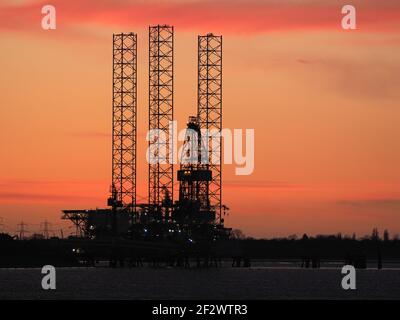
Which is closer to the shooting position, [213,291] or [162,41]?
[213,291]

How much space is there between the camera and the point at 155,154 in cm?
19050

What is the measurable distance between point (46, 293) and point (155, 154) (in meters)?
75.7

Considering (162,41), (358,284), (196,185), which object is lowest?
(358,284)

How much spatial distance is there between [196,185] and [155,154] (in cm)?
841

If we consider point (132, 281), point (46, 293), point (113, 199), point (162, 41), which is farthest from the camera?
point (113, 199)
